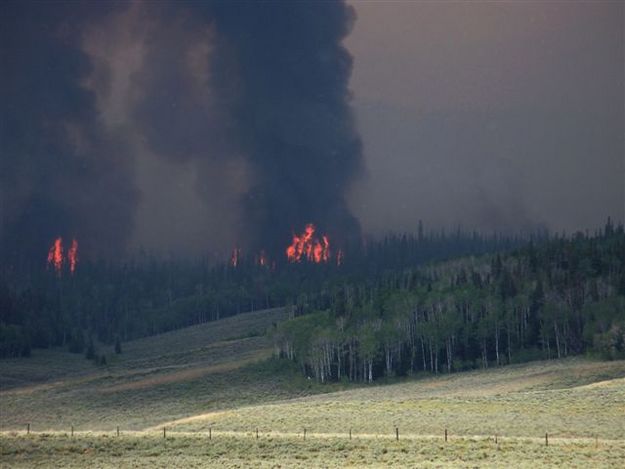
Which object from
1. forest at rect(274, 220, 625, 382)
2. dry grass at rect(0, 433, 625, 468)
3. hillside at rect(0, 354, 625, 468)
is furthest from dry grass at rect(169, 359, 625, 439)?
forest at rect(274, 220, 625, 382)

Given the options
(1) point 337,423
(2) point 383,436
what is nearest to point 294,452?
(2) point 383,436

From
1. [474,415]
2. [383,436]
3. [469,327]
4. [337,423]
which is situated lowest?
[383,436]

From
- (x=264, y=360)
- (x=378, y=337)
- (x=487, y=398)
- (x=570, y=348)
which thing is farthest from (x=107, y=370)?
(x=487, y=398)

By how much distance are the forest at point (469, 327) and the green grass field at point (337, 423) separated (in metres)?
9.27

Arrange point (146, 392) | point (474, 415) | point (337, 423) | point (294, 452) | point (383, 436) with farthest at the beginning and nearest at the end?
point (146, 392) → point (474, 415) → point (337, 423) → point (383, 436) → point (294, 452)

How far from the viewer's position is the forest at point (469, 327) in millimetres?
160125

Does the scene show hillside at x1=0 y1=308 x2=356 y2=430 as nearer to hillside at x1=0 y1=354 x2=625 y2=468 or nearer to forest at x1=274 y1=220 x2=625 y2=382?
forest at x1=274 y1=220 x2=625 y2=382

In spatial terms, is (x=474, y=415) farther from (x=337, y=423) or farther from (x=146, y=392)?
(x=146, y=392)

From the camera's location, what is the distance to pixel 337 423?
82375 millimetres

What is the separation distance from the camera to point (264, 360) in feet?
558

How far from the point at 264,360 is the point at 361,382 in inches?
831

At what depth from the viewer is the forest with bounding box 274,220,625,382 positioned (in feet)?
525

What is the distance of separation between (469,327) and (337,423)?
294 ft

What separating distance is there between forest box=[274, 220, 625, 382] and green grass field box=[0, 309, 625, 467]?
9.27 meters
